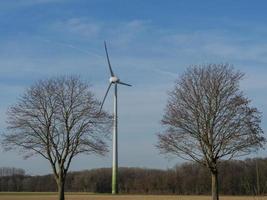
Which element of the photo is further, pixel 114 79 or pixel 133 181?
pixel 133 181

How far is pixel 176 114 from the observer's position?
140 ft

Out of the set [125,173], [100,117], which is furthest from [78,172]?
[100,117]

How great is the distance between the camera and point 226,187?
3410 inches

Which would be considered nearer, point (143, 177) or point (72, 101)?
point (72, 101)

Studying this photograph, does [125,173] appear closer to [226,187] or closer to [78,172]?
[78,172]

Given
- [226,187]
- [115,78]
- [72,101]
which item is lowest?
[226,187]

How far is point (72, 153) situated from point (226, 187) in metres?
45.2

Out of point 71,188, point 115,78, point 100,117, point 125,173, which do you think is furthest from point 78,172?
point 100,117

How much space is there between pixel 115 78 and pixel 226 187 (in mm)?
25286

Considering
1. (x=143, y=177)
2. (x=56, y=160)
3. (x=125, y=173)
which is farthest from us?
(x=125, y=173)

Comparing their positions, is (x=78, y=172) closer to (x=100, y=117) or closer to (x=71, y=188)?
(x=71, y=188)

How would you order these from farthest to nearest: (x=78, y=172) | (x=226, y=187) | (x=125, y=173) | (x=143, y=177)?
1. (x=78, y=172)
2. (x=125, y=173)
3. (x=143, y=177)
4. (x=226, y=187)

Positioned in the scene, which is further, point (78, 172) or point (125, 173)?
point (78, 172)

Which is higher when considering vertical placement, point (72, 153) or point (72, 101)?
point (72, 101)
